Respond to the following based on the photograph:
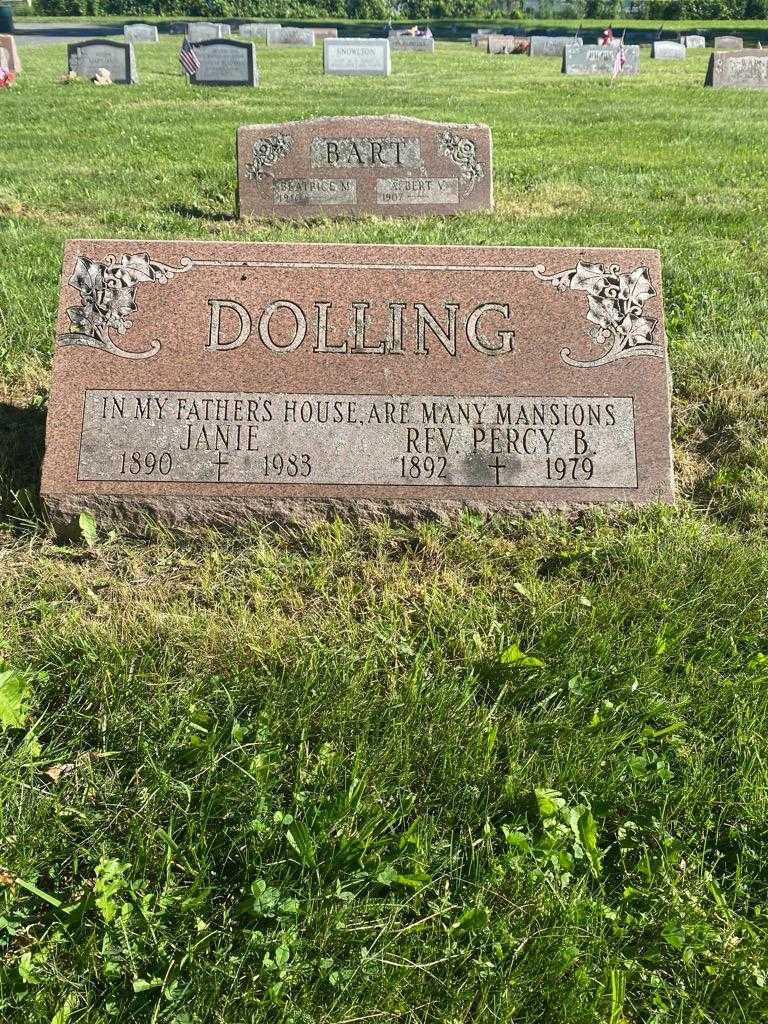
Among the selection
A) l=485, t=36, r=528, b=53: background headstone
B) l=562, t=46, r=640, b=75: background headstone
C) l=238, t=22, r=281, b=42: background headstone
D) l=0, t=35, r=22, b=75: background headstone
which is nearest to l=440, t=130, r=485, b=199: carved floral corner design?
l=0, t=35, r=22, b=75: background headstone

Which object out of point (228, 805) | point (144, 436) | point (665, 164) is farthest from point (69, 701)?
point (665, 164)

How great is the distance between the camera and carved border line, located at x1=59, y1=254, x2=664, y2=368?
3539mm

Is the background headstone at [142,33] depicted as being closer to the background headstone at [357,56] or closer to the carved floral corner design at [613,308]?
the background headstone at [357,56]

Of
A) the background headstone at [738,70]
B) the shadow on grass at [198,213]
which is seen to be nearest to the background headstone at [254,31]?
the background headstone at [738,70]

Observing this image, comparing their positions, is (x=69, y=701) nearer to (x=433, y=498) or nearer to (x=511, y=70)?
(x=433, y=498)

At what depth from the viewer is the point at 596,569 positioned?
3.29 metres

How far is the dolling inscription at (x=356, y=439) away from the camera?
3.49 meters

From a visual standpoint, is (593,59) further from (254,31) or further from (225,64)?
(254,31)

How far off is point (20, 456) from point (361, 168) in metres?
5.86

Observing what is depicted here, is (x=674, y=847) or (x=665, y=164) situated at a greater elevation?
(x=665, y=164)

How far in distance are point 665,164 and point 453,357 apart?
874 centimetres

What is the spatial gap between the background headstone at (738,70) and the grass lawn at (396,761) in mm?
20512

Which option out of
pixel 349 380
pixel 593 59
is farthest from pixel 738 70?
pixel 349 380

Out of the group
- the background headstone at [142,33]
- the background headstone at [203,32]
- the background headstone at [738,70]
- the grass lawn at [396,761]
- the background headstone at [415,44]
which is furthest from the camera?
the background headstone at [142,33]
